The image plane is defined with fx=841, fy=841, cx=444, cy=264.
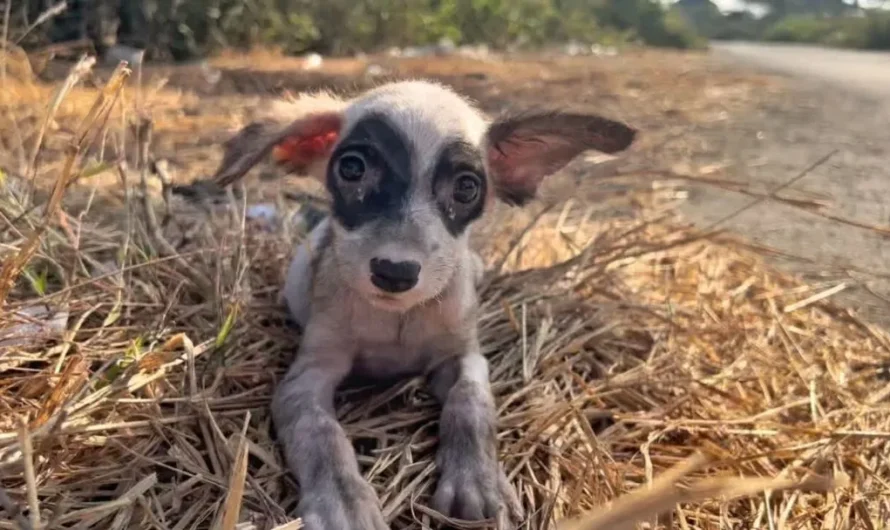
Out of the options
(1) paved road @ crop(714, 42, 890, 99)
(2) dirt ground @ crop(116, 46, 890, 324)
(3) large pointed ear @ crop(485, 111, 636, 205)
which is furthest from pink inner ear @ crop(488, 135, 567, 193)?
(1) paved road @ crop(714, 42, 890, 99)

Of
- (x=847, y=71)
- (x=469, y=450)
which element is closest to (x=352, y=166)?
(x=469, y=450)

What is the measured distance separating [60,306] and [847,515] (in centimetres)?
224

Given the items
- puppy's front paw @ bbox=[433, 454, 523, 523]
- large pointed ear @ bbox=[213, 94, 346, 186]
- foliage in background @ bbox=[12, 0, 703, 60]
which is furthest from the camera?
foliage in background @ bbox=[12, 0, 703, 60]

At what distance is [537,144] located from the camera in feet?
9.10

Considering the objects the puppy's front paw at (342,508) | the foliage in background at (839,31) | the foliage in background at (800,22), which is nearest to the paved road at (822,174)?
the puppy's front paw at (342,508)

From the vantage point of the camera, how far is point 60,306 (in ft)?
8.08

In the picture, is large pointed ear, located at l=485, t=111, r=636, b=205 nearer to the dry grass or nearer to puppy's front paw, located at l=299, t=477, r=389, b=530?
the dry grass

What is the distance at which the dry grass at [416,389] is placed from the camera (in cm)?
199

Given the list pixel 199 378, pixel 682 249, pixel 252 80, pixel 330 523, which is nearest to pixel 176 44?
pixel 252 80

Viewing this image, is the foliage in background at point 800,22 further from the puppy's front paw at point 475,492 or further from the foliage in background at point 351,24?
the puppy's front paw at point 475,492

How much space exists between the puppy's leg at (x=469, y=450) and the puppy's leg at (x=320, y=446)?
208mm

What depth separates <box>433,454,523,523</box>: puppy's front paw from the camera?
206 cm

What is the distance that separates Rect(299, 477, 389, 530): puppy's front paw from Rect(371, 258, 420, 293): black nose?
1.61ft

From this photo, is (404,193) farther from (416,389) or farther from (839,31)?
(839,31)
